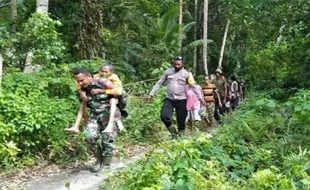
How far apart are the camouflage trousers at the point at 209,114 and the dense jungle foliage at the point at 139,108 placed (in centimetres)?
105

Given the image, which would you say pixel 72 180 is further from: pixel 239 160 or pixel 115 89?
pixel 239 160

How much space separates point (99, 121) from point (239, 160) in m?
1.91

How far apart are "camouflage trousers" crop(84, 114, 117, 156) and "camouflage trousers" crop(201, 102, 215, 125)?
553 cm

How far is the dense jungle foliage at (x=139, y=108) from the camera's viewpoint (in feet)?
15.7

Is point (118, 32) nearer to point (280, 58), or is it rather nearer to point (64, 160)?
point (280, 58)

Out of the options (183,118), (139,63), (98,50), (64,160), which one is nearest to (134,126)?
(183,118)

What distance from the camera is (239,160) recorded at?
576 cm

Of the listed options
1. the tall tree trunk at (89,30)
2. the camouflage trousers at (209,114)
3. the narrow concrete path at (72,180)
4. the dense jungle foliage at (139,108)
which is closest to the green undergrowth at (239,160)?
the dense jungle foliage at (139,108)

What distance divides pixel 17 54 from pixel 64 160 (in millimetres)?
2982

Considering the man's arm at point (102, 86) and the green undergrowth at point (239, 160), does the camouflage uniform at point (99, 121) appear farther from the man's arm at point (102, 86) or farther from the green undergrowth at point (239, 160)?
the green undergrowth at point (239, 160)

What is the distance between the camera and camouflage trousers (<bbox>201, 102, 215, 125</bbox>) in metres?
11.4

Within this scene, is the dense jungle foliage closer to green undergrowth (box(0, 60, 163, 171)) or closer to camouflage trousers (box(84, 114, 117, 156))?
green undergrowth (box(0, 60, 163, 171))

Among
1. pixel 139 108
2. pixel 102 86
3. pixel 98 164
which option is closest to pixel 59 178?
pixel 98 164

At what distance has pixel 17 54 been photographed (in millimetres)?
8891
